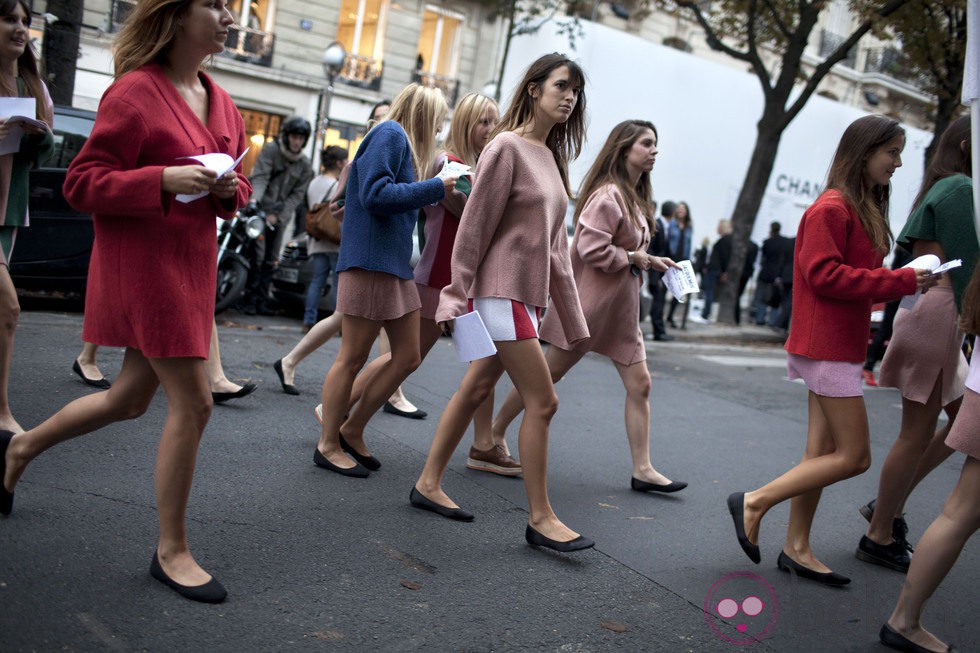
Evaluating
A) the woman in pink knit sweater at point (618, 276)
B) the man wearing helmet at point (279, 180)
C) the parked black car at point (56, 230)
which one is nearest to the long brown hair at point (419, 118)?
the woman in pink knit sweater at point (618, 276)

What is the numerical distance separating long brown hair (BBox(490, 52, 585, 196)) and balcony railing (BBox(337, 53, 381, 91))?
2280 centimetres

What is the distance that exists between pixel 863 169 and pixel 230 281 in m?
7.28

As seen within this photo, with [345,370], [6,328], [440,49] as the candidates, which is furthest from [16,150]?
[440,49]

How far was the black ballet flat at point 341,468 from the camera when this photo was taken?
4.95 m

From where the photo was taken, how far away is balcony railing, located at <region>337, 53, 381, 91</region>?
26.4m

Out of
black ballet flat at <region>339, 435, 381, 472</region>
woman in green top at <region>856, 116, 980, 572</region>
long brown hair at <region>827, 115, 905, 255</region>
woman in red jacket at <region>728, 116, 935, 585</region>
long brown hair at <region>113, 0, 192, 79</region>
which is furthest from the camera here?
black ballet flat at <region>339, 435, 381, 472</region>

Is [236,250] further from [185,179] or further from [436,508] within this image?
[185,179]

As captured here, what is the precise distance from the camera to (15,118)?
14.4ft

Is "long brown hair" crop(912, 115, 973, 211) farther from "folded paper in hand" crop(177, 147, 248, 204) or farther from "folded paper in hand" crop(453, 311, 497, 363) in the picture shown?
"folded paper in hand" crop(177, 147, 248, 204)

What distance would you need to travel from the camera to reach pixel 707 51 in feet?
107

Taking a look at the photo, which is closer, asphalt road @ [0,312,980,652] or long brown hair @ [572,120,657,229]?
asphalt road @ [0,312,980,652]

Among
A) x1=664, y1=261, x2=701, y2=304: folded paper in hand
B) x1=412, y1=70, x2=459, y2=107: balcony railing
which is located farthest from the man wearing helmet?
x1=412, y1=70, x2=459, y2=107: balcony railing

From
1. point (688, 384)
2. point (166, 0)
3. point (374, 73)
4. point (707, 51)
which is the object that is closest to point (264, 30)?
point (374, 73)

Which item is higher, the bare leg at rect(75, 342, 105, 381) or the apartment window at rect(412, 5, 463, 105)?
the apartment window at rect(412, 5, 463, 105)
